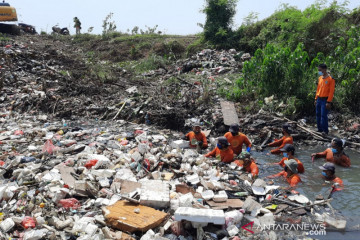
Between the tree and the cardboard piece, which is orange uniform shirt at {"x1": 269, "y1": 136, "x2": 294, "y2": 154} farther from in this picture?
the tree

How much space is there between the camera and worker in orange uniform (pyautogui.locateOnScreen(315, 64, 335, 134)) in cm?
699

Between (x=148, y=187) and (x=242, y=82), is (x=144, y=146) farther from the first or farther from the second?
(x=242, y=82)

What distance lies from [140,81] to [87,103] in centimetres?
287

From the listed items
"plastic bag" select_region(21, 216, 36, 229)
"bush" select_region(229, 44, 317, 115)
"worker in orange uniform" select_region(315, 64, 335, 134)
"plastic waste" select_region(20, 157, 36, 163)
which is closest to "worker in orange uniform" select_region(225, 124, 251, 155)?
"worker in orange uniform" select_region(315, 64, 335, 134)

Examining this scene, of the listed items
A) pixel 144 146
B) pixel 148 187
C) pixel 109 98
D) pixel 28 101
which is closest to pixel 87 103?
pixel 109 98

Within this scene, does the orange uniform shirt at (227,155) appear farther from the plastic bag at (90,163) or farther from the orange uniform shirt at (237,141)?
the plastic bag at (90,163)

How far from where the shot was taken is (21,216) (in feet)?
12.1

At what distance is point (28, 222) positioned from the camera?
11.5 feet

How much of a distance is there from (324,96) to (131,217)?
19.4ft

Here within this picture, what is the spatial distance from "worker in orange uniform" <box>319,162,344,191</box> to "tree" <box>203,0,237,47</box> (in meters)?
11.8

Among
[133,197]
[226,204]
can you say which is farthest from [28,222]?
[226,204]

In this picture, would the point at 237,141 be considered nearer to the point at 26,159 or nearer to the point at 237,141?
the point at 237,141

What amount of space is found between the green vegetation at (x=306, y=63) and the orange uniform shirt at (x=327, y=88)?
3.66ft

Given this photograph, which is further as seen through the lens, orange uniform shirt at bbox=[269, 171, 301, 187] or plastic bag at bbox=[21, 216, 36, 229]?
orange uniform shirt at bbox=[269, 171, 301, 187]
